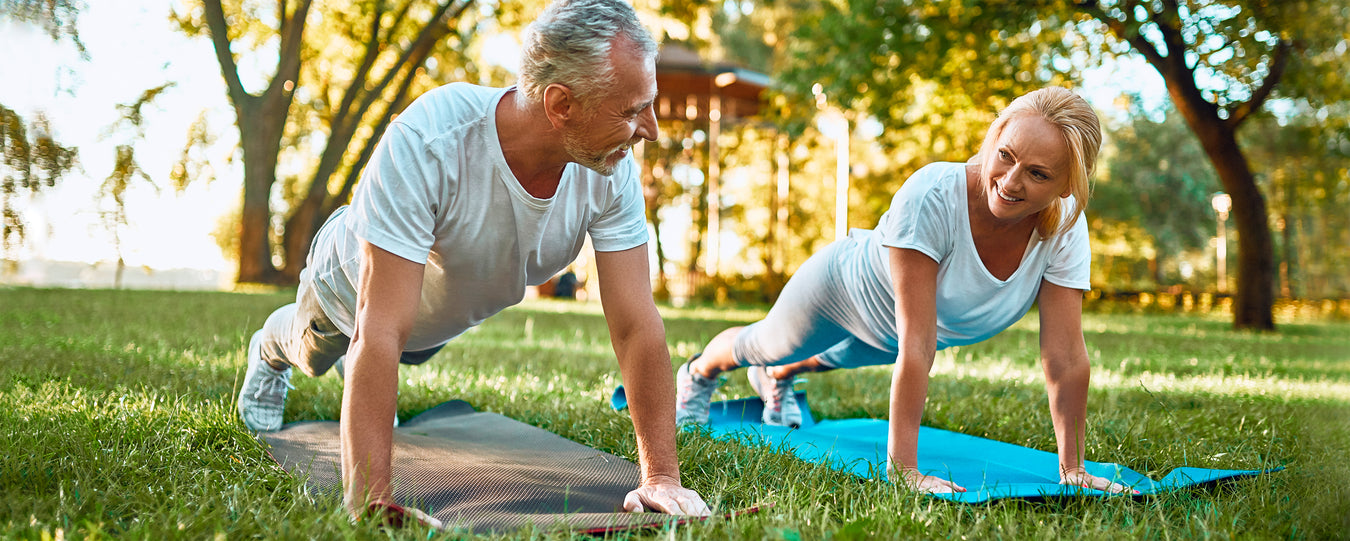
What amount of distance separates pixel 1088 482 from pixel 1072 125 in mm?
996

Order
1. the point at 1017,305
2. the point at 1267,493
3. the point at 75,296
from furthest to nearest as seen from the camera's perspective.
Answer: the point at 75,296 < the point at 1017,305 < the point at 1267,493

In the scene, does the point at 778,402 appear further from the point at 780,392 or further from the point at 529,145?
the point at 529,145

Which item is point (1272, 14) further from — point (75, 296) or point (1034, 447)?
point (75, 296)

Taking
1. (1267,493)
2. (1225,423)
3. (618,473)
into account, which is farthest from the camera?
(1225,423)

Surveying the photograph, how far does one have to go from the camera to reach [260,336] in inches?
137

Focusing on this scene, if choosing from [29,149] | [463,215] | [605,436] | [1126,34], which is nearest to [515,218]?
[463,215]

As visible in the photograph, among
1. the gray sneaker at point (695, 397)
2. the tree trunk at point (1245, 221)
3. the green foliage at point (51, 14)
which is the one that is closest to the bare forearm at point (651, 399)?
the gray sneaker at point (695, 397)

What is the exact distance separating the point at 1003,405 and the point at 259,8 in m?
16.5

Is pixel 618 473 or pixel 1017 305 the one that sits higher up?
pixel 1017 305

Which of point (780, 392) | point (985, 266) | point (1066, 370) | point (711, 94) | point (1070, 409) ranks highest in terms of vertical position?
point (711, 94)

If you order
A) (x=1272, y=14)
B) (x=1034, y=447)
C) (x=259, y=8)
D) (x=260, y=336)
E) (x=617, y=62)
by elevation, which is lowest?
(x=1034, y=447)

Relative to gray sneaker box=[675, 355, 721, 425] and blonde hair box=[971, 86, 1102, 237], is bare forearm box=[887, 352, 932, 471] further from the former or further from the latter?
gray sneaker box=[675, 355, 721, 425]

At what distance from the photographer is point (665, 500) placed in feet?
7.38

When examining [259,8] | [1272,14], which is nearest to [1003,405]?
[1272,14]
